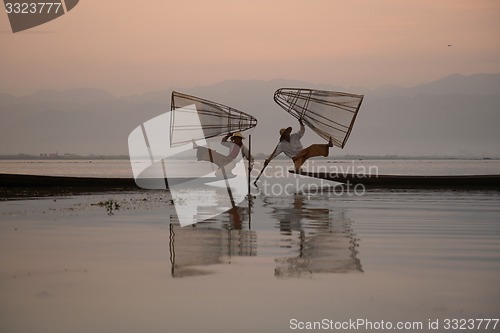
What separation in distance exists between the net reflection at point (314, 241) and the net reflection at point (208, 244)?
2.10 ft

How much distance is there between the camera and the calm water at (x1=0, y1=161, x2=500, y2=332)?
845 centimetres

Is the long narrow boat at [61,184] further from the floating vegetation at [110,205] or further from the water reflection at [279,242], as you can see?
the water reflection at [279,242]

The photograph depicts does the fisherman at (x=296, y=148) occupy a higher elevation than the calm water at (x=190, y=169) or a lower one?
higher

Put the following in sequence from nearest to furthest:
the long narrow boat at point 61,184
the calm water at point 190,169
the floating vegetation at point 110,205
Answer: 1. the floating vegetation at point 110,205
2. the long narrow boat at point 61,184
3. the calm water at point 190,169

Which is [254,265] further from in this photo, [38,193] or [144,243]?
[38,193]

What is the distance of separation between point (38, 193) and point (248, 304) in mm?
18140

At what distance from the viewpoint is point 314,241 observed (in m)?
13.9

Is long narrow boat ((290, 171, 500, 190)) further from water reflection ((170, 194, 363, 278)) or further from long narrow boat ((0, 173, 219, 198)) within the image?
water reflection ((170, 194, 363, 278))

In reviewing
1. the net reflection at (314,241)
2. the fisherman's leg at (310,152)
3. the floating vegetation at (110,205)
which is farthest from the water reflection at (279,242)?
the fisherman's leg at (310,152)

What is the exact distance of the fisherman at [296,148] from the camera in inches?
952

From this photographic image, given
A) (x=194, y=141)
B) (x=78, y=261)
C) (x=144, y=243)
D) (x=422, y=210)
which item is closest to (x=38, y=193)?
(x=194, y=141)

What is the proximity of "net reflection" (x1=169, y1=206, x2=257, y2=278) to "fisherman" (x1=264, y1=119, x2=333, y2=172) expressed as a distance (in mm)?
6305

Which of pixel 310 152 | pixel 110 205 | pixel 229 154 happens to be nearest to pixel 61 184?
pixel 229 154

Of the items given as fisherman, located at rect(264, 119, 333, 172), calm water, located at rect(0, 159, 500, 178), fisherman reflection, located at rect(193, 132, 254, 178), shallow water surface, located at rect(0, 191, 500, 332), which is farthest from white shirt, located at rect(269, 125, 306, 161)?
calm water, located at rect(0, 159, 500, 178)
